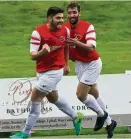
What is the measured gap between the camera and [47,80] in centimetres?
897

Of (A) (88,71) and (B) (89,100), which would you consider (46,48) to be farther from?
(B) (89,100)

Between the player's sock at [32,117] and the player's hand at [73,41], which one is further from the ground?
the player's hand at [73,41]

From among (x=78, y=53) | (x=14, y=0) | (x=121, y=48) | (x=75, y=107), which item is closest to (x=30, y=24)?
(x=14, y=0)

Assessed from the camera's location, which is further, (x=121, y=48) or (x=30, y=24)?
(x=30, y=24)

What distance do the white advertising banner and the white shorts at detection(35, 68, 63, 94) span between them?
8.30 feet

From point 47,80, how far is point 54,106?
107 inches

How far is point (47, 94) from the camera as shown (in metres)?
9.20

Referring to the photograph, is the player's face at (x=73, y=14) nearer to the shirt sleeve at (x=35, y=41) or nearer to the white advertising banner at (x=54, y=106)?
the shirt sleeve at (x=35, y=41)

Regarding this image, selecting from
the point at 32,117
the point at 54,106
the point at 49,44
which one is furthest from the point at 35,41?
the point at 54,106

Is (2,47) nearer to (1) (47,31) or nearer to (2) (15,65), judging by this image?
(2) (15,65)

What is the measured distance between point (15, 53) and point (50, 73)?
13.6 meters

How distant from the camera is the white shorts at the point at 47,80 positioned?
894 cm

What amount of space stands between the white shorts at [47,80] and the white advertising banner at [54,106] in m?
2.53

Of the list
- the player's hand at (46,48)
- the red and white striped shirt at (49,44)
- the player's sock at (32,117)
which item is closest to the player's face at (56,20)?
the red and white striped shirt at (49,44)
